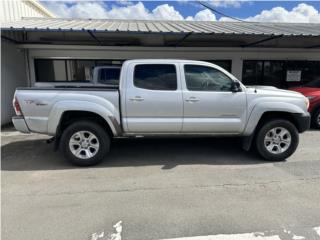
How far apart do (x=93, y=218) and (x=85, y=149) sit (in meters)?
1.88

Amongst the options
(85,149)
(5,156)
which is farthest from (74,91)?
(5,156)

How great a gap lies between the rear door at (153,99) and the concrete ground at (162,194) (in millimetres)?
765

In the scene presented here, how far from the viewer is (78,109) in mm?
4539

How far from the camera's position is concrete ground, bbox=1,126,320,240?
2.85 m

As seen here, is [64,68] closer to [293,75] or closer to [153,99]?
[153,99]

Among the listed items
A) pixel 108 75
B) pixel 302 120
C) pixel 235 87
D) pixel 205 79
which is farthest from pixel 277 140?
pixel 108 75

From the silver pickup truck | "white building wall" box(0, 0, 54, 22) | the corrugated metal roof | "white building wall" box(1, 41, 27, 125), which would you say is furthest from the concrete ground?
"white building wall" box(0, 0, 54, 22)

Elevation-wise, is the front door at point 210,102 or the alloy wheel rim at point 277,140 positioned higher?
the front door at point 210,102

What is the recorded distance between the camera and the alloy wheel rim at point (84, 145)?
4.68 meters

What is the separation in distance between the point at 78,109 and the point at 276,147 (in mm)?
3921

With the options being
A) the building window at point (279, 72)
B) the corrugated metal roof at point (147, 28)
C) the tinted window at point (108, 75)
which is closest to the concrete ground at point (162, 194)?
the tinted window at point (108, 75)

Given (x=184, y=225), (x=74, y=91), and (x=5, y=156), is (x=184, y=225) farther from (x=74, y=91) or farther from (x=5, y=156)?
(x=5, y=156)

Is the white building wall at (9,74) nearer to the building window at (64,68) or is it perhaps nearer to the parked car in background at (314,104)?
the building window at (64,68)

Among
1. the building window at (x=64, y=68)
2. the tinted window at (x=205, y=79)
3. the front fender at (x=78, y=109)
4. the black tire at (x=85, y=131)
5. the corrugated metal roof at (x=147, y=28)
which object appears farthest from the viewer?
the building window at (x=64, y=68)
